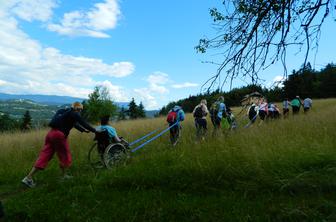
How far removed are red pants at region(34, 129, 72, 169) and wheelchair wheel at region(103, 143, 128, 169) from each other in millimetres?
899

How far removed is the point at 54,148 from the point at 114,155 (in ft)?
4.57

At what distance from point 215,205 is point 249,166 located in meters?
1.20

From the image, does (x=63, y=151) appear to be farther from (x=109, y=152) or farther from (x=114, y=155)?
(x=114, y=155)

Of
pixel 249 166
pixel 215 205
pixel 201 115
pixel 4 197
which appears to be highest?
pixel 201 115

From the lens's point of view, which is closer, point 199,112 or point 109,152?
point 109,152

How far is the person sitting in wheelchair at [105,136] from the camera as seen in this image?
8141 mm

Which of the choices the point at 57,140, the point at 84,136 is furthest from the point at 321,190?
the point at 84,136

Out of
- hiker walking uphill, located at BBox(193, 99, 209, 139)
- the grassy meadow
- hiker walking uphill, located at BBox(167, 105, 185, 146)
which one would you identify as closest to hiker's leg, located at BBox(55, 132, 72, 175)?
the grassy meadow

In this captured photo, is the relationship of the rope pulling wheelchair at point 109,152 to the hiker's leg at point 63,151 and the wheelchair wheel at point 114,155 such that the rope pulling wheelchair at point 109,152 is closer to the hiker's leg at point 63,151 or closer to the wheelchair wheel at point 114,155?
the wheelchair wheel at point 114,155

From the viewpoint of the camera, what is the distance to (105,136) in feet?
26.9

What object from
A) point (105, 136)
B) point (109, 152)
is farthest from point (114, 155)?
point (105, 136)

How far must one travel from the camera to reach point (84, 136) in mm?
13094

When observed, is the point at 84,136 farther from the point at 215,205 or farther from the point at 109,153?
the point at 215,205

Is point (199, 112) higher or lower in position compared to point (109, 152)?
higher
